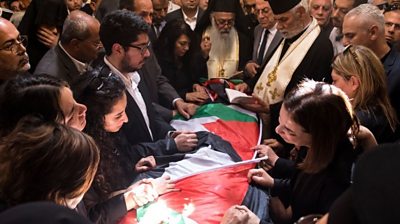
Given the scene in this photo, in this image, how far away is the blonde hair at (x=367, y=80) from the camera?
2.41 metres

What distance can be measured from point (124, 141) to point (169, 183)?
35 centimetres

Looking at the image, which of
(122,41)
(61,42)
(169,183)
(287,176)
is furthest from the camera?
(61,42)

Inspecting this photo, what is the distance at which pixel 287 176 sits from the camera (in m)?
2.53

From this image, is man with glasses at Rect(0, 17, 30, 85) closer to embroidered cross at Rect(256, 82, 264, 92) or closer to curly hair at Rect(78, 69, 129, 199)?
curly hair at Rect(78, 69, 129, 199)

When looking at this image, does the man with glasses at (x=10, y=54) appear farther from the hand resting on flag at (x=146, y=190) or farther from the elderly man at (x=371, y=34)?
the elderly man at (x=371, y=34)

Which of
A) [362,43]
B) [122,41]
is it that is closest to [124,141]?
[122,41]

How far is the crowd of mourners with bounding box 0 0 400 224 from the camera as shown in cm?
132

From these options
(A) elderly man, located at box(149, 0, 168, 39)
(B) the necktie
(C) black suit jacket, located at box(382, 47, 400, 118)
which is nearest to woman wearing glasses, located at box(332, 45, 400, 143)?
(C) black suit jacket, located at box(382, 47, 400, 118)

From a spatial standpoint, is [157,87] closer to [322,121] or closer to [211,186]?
[211,186]

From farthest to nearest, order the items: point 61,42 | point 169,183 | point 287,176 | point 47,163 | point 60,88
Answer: point 61,42
point 287,176
point 169,183
point 60,88
point 47,163

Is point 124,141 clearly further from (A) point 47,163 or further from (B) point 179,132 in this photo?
(A) point 47,163

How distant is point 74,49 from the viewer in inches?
122

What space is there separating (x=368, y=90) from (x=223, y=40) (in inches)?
92.2

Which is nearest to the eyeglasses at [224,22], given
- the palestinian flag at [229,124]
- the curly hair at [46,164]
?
the palestinian flag at [229,124]
